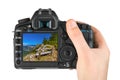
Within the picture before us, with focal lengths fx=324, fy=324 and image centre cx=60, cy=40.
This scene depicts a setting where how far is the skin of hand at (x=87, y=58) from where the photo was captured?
3.50ft

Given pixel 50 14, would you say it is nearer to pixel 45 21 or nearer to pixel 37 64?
pixel 45 21

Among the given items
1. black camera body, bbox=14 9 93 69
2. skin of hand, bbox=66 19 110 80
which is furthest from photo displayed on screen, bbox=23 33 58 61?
skin of hand, bbox=66 19 110 80

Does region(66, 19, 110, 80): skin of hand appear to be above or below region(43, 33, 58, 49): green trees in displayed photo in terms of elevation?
below

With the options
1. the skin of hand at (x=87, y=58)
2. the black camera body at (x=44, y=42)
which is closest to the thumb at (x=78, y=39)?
the skin of hand at (x=87, y=58)

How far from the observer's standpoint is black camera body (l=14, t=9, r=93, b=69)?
1.20m

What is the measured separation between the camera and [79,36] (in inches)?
41.9

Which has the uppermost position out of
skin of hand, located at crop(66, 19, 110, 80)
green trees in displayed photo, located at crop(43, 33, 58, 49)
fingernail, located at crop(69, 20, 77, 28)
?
fingernail, located at crop(69, 20, 77, 28)

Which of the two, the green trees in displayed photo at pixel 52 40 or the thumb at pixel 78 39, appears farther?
the green trees in displayed photo at pixel 52 40

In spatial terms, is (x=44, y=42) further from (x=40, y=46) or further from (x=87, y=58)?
(x=87, y=58)

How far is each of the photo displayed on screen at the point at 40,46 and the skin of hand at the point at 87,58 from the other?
0.11 metres

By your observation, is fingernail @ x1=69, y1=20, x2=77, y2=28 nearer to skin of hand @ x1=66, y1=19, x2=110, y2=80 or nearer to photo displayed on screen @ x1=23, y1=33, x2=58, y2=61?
skin of hand @ x1=66, y1=19, x2=110, y2=80

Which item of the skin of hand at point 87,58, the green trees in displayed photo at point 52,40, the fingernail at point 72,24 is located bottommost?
the skin of hand at point 87,58

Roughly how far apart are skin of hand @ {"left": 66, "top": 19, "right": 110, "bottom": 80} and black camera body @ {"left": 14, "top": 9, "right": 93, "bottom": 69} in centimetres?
9

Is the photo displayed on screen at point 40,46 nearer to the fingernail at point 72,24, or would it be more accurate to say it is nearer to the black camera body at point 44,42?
the black camera body at point 44,42
